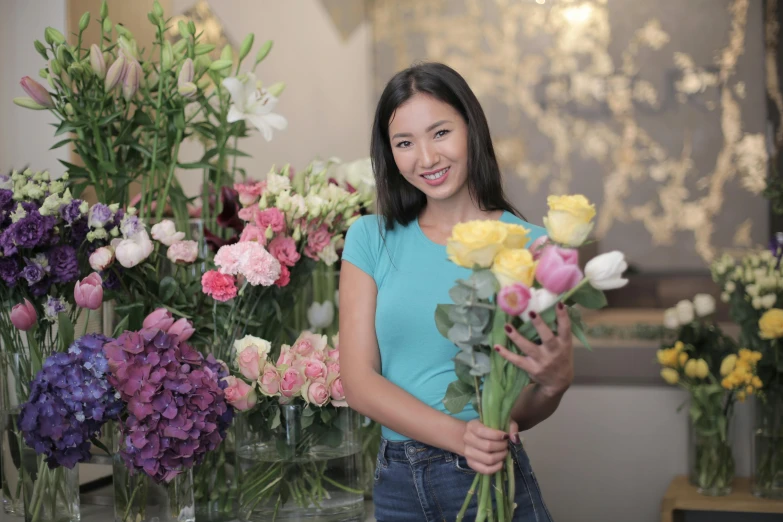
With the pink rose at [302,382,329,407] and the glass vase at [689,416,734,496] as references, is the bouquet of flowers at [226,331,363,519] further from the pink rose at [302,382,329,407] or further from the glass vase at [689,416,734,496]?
the glass vase at [689,416,734,496]

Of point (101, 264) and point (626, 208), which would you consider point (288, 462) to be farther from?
point (626, 208)

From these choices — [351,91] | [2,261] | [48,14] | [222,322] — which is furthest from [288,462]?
[351,91]

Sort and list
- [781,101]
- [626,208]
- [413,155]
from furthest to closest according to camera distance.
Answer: [626,208], [781,101], [413,155]

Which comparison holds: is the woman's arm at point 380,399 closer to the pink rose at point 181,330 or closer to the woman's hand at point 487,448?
the woman's hand at point 487,448

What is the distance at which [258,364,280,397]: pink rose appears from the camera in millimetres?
1396

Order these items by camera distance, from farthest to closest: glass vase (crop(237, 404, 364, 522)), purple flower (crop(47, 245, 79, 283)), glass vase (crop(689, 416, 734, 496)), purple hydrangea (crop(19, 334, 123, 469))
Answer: glass vase (crop(689, 416, 734, 496)), glass vase (crop(237, 404, 364, 522)), purple flower (crop(47, 245, 79, 283)), purple hydrangea (crop(19, 334, 123, 469))

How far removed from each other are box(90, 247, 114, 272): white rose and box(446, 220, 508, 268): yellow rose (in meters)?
0.66

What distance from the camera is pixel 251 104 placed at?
5.26ft

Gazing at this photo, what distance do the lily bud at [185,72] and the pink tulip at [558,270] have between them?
86cm

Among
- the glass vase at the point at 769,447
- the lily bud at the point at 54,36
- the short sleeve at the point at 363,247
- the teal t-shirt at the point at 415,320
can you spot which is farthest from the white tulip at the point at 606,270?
the glass vase at the point at 769,447

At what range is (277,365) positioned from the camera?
4.71ft

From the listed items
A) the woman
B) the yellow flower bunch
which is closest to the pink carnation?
the woman

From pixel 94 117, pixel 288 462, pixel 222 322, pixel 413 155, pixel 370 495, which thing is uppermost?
pixel 94 117

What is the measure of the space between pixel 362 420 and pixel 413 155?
0.55 m
